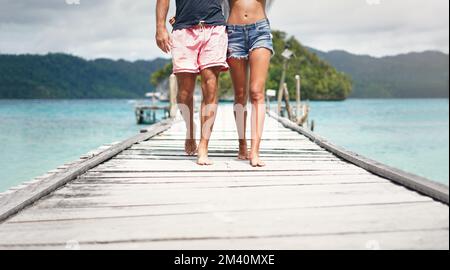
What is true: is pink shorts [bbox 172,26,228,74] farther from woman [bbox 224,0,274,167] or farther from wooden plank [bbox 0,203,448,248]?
wooden plank [bbox 0,203,448,248]

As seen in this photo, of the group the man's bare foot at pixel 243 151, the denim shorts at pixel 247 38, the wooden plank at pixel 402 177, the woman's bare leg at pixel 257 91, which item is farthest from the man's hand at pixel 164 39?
the wooden plank at pixel 402 177

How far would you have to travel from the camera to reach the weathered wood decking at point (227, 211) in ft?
7.09

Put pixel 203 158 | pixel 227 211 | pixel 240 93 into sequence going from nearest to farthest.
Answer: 1. pixel 227 211
2. pixel 203 158
3. pixel 240 93

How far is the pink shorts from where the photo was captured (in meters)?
4.14

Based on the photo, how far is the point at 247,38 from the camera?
4180mm

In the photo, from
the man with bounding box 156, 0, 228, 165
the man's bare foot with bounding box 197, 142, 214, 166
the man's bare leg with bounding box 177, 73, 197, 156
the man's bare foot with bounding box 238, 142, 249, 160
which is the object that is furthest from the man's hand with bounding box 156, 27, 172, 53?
the man's bare foot with bounding box 238, 142, 249, 160

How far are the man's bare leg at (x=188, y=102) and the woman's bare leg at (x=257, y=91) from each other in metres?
0.56

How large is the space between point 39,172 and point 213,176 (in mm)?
19277

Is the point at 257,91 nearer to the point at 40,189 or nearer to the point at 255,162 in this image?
the point at 255,162

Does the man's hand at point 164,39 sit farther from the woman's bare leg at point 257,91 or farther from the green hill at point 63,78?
→ the green hill at point 63,78

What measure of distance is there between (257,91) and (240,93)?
1.08 ft

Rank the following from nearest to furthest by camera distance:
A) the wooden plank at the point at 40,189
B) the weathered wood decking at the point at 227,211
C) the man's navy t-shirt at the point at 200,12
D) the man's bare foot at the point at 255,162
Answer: the weathered wood decking at the point at 227,211 < the wooden plank at the point at 40,189 < the man's navy t-shirt at the point at 200,12 < the man's bare foot at the point at 255,162

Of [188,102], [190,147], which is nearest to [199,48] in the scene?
[188,102]
